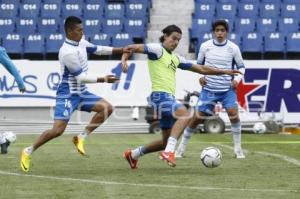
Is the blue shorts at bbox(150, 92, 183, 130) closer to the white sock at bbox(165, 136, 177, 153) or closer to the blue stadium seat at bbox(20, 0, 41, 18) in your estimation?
the white sock at bbox(165, 136, 177, 153)

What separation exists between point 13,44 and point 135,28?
13.1ft

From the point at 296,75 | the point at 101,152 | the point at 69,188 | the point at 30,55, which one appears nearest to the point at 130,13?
the point at 30,55

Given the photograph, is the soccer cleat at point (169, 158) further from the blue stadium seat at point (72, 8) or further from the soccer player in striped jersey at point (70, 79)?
the blue stadium seat at point (72, 8)

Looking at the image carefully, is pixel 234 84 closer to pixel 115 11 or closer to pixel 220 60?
pixel 220 60

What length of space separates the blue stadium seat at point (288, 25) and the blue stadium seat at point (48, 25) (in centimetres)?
Result: 733

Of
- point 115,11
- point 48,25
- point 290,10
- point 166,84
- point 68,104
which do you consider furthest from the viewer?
Answer: point 115,11

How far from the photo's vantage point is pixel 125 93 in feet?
88.8

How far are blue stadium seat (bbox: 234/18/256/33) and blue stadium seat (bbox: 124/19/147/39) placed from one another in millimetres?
3058

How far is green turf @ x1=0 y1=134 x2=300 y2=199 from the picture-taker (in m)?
9.14

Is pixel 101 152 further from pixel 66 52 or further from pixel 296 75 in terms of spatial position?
pixel 296 75

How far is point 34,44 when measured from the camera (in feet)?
93.3

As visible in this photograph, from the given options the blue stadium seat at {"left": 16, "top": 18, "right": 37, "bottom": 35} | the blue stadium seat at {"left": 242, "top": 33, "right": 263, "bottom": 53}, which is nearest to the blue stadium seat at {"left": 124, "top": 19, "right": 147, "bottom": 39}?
the blue stadium seat at {"left": 16, "top": 18, "right": 37, "bottom": 35}

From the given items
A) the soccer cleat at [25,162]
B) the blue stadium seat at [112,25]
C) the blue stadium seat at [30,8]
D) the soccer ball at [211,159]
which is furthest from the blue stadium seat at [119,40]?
the soccer cleat at [25,162]

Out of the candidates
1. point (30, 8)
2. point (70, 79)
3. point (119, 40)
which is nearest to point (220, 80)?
point (70, 79)
